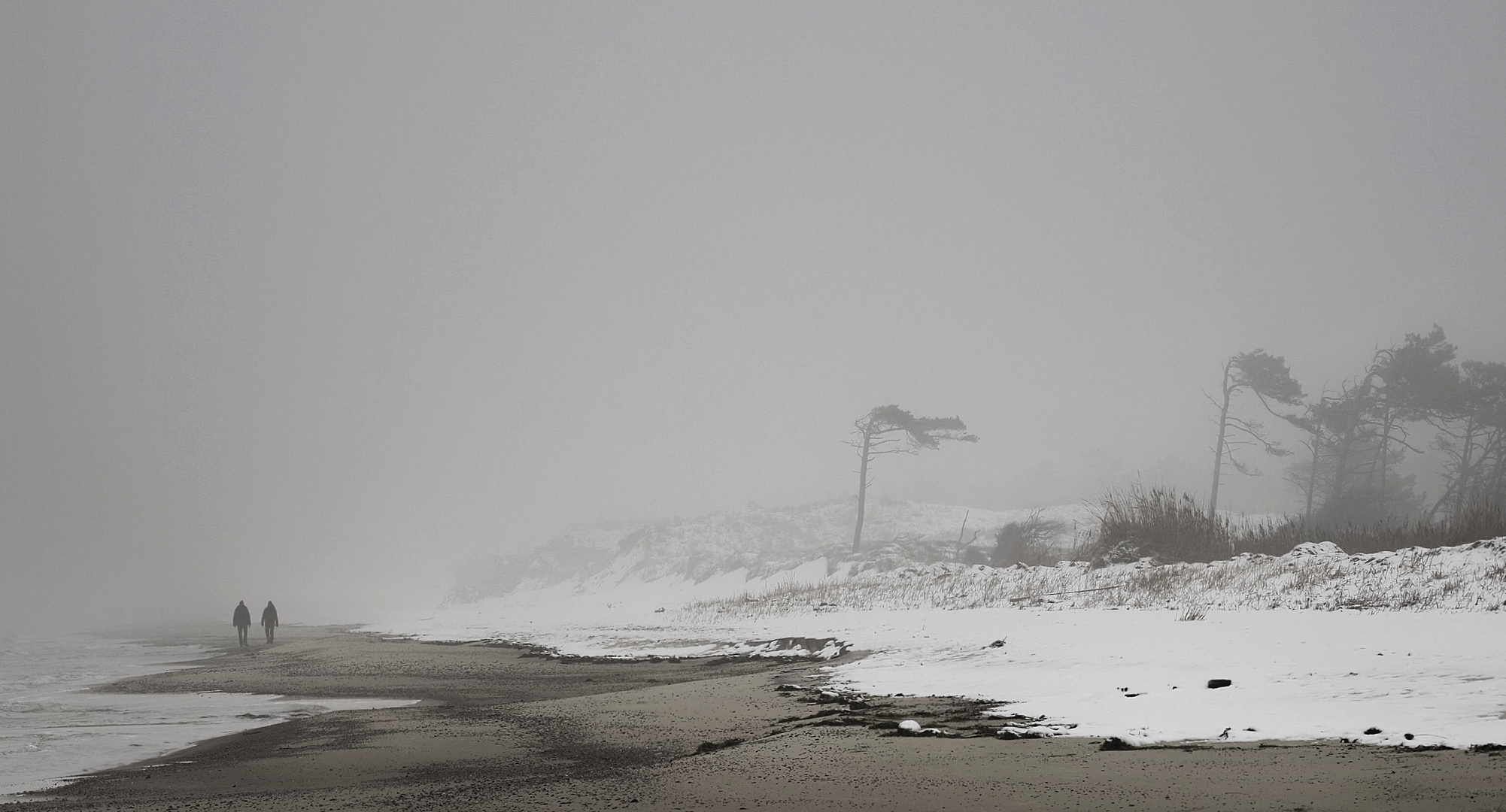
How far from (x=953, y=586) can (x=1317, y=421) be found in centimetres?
3709

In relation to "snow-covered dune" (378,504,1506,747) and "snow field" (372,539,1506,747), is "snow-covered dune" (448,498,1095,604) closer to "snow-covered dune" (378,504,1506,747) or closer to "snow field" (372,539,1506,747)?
"snow-covered dune" (378,504,1506,747)

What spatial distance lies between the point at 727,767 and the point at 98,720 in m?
9.73

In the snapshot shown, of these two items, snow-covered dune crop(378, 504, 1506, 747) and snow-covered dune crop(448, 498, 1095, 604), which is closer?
snow-covered dune crop(378, 504, 1506, 747)

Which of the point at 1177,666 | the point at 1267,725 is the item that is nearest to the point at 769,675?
the point at 1177,666

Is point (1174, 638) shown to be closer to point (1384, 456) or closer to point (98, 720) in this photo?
point (98, 720)

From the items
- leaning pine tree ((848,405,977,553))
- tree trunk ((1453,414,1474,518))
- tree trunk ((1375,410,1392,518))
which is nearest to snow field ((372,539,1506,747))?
tree trunk ((1375,410,1392,518))

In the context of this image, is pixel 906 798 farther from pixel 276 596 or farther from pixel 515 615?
pixel 276 596

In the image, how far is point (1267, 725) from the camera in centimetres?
624

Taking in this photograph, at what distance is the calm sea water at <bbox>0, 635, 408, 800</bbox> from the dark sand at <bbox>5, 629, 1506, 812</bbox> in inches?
26.8

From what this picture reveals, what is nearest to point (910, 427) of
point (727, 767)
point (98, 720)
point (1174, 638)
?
point (1174, 638)

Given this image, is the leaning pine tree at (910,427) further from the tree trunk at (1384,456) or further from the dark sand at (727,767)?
the dark sand at (727,767)

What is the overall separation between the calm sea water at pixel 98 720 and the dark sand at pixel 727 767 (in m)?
0.68

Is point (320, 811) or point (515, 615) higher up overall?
point (320, 811)

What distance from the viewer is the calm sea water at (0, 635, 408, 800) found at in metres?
8.02
